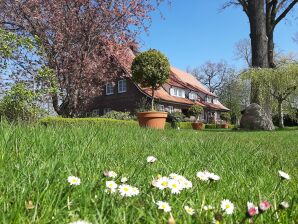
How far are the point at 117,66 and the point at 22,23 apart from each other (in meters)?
6.75

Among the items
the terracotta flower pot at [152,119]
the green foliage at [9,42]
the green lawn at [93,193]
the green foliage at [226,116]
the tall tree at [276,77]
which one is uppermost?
the tall tree at [276,77]

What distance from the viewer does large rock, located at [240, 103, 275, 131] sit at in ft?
66.3

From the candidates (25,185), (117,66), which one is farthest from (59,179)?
(117,66)

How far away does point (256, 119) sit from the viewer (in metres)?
20.4

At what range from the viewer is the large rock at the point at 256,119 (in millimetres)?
20203

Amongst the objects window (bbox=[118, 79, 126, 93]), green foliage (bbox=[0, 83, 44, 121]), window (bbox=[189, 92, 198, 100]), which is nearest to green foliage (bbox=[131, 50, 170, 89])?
green foliage (bbox=[0, 83, 44, 121])

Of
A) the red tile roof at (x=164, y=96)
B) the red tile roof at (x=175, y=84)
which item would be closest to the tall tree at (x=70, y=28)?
the red tile roof at (x=175, y=84)

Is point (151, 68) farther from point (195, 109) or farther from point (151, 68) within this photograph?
point (195, 109)

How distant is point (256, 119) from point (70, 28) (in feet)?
39.1

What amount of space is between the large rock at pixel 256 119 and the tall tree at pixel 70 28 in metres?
9.18

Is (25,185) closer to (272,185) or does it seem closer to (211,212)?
(211,212)

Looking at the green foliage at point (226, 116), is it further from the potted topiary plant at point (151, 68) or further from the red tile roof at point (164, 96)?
the potted topiary plant at point (151, 68)

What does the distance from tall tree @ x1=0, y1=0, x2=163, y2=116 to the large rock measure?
9176 mm

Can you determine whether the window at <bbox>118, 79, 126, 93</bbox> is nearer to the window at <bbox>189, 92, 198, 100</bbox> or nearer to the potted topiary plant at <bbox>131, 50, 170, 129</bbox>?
the window at <bbox>189, 92, 198, 100</bbox>
